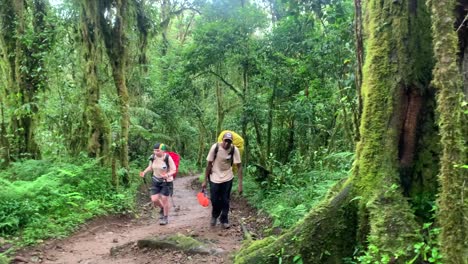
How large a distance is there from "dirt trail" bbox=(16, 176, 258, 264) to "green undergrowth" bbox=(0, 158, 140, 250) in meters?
0.31

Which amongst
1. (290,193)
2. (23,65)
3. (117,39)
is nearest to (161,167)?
(290,193)

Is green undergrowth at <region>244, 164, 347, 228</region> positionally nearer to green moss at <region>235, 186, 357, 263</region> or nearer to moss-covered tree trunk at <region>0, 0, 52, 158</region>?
green moss at <region>235, 186, 357, 263</region>

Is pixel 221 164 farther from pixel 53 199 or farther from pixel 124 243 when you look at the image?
pixel 53 199

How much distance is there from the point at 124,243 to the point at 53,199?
95.4 inches

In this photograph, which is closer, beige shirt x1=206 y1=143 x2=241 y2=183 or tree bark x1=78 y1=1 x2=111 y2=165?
beige shirt x1=206 y1=143 x2=241 y2=183

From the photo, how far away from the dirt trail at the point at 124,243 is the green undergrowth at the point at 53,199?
306mm

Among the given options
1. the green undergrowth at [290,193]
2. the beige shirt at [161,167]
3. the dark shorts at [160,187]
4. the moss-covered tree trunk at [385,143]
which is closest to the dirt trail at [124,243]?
the dark shorts at [160,187]

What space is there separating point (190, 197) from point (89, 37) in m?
8.21

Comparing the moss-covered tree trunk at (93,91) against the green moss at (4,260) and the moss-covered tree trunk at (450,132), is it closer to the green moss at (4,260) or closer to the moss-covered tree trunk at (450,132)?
the green moss at (4,260)

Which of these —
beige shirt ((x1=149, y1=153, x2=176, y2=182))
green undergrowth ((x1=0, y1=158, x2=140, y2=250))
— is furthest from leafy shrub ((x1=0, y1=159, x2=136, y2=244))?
beige shirt ((x1=149, y1=153, x2=176, y2=182))

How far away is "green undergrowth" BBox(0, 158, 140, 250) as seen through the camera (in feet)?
26.3

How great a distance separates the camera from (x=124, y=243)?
27.2 ft

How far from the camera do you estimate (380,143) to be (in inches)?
176

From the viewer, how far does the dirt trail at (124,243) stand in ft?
22.2
